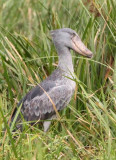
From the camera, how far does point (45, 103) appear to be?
521cm

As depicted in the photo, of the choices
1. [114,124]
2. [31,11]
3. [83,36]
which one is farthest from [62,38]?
[31,11]

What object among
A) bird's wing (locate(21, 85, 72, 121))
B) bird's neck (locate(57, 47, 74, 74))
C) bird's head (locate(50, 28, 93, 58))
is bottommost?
bird's wing (locate(21, 85, 72, 121))

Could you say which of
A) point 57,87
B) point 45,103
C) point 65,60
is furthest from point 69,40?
point 45,103

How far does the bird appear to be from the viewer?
16.7 ft

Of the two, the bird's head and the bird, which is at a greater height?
the bird's head

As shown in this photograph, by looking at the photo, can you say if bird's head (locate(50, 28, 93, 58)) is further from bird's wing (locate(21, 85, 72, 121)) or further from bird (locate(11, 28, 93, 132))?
bird's wing (locate(21, 85, 72, 121))

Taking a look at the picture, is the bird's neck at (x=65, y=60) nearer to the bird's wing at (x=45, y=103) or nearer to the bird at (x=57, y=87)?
the bird at (x=57, y=87)

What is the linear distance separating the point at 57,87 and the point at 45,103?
21 cm

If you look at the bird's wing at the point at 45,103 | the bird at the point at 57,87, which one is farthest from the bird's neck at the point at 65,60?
the bird's wing at the point at 45,103

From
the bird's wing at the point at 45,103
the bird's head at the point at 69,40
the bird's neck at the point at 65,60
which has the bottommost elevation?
the bird's wing at the point at 45,103

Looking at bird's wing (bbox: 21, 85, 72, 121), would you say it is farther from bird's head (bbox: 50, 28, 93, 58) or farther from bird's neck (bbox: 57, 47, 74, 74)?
bird's head (bbox: 50, 28, 93, 58)

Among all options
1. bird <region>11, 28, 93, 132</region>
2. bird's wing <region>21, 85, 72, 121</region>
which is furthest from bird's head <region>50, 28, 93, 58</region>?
bird's wing <region>21, 85, 72, 121</region>

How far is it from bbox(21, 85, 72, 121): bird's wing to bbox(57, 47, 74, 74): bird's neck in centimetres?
18

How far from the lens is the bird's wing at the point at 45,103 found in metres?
5.08
